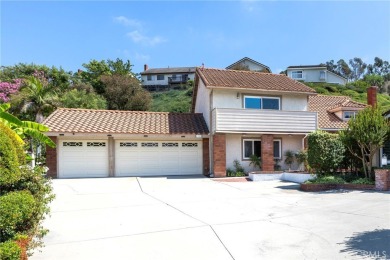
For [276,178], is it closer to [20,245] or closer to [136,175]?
[136,175]

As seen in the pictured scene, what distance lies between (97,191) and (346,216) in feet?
33.0

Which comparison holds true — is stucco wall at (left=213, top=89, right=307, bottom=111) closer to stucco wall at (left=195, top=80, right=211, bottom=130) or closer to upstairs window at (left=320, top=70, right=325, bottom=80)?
stucco wall at (left=195, top=80, right=211, bottom=130)

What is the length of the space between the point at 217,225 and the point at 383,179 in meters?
9.65

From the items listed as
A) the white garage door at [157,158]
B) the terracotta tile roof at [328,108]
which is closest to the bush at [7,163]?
the white garage door at [157,158]

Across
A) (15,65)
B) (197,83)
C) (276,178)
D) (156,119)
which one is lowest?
(276,178)

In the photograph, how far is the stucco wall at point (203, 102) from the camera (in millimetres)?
20305

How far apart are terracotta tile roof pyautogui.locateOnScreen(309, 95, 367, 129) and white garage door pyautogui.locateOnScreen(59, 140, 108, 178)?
15.6m

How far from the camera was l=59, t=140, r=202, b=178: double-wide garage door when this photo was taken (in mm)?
18200

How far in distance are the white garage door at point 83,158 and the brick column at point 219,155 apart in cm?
682

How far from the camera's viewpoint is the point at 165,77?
6438 cm

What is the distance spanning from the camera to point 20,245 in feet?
14.8

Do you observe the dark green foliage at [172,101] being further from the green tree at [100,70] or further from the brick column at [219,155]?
the brick column at [219,155]

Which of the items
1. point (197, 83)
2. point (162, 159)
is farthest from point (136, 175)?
point (197, 83)

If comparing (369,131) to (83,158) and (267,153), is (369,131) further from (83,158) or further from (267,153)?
(83,158)
